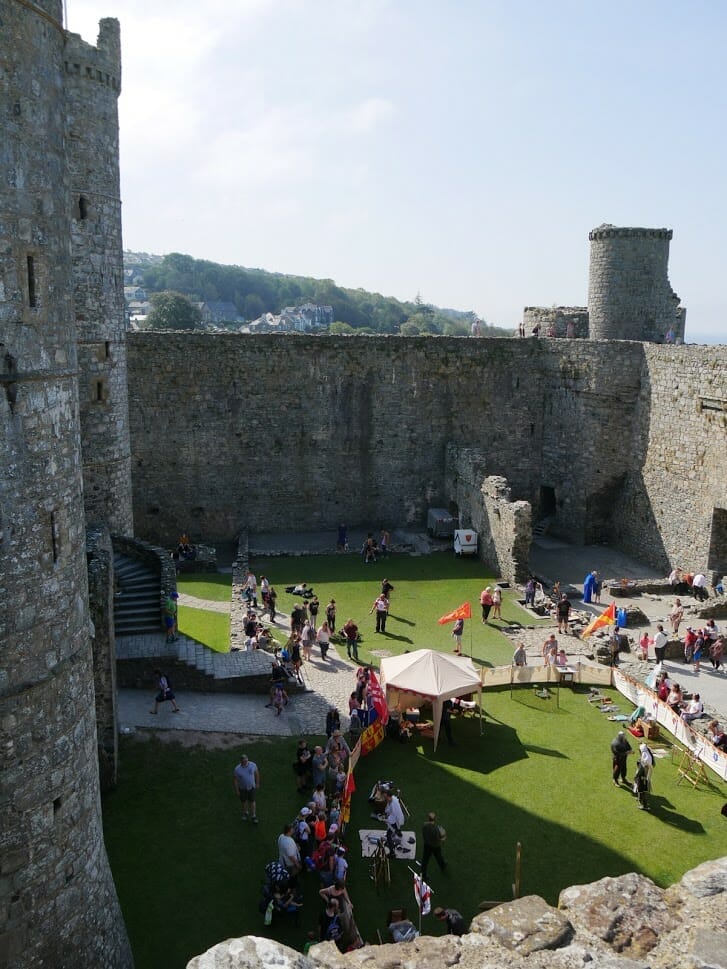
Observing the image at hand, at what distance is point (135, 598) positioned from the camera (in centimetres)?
1842

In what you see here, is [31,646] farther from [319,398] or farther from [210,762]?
[319,398]

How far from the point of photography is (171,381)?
84.3 feet

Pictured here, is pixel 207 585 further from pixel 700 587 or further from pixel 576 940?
pixel 576 940

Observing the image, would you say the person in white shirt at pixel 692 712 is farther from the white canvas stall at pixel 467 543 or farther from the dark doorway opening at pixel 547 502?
the dark doorway opening at pixel 547 502

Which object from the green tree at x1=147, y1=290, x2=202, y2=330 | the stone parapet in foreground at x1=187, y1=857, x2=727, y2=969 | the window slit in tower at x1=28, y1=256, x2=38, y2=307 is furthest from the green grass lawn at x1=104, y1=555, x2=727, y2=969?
the green tree at x1=147, y1=290, x2=202, y2=330

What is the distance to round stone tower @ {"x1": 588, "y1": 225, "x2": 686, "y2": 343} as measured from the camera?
31.8m

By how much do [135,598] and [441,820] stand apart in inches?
350

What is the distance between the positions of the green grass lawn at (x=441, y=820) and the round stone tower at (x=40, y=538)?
2.01m

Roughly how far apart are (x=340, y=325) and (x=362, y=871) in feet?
355

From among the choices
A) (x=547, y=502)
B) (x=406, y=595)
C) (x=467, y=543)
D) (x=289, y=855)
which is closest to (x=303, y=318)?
(x=547, y=502)

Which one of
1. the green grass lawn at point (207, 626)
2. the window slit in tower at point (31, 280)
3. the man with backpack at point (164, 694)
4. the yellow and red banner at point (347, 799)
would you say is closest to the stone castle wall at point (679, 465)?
the green grass lawn at point (207, 626)

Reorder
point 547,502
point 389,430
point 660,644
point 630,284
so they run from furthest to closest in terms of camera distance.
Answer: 1. point 630,284
2. point 547,502
3. point 389,430
4. point 660,644

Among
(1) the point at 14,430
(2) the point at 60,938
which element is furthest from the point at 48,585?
(2) the point at 60,938

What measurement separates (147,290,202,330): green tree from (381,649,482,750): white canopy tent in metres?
70.5
